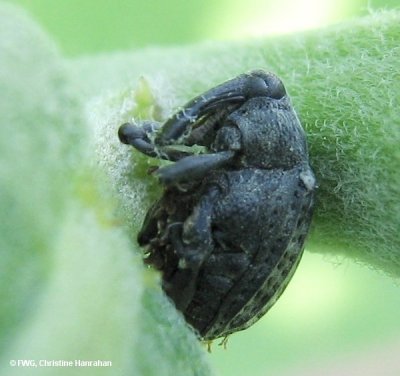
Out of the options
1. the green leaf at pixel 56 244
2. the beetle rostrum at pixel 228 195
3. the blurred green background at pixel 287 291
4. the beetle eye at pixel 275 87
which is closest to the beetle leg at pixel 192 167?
the beetle rostrum at pixel 228 195

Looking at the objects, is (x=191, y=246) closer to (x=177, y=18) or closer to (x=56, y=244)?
(x=56, y=244)

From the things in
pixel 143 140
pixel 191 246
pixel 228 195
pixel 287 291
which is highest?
pixel 143 140

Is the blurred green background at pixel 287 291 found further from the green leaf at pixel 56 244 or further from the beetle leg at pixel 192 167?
the green leaf at pixel 56 244

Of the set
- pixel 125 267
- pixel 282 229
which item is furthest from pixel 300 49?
pixel 125 267

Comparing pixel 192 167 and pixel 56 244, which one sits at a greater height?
pixel 56 244

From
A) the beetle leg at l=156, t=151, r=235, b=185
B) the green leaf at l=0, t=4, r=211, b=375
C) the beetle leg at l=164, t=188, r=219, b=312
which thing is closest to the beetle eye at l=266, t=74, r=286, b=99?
the beetle leg at l=156, t=151, r=235, b=185

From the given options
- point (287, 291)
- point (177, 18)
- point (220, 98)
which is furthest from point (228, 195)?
point (177, 18)
